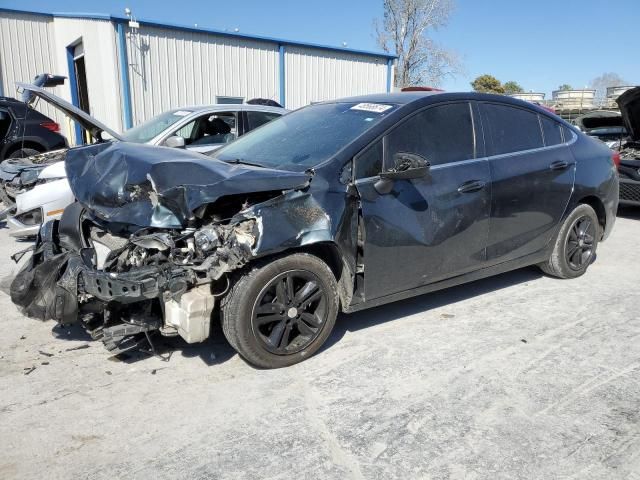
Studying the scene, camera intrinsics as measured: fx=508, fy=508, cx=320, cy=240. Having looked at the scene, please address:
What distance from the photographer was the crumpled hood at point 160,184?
2.91 meters

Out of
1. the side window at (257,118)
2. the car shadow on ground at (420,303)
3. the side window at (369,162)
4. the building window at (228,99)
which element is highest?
the building window at (228,99)

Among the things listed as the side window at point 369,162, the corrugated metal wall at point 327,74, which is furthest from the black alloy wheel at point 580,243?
the corrugated metal wall at point 327,74

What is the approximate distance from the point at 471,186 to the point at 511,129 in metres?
0.85

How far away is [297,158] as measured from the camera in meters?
3.49

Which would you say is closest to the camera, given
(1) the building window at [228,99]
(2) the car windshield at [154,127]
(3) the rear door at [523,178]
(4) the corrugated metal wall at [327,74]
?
(3) the rear door at [523,178]

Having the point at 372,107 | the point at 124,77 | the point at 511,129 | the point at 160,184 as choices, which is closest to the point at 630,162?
the point at 511,129

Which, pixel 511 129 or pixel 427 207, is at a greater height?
pixel 511 129

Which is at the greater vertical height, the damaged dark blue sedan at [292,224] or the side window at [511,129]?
→ the side window at [511,129]

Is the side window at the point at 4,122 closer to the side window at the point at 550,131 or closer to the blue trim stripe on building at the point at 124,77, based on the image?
the blue trim stripe on building at the point at 124,77

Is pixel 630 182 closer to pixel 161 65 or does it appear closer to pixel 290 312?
pixel 290 312

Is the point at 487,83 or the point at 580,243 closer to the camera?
the point at 580,243

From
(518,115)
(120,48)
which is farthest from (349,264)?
(120,48)

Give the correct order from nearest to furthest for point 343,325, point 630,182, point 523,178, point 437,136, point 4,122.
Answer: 1. point 437,136
2. point 343,325
3. point 523,178
4. point 630,182
5. point 4,122

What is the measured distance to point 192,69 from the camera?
47.4ft
